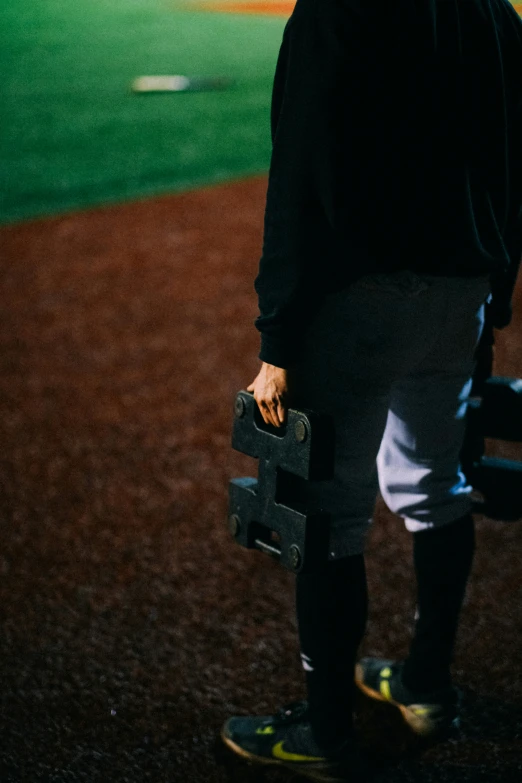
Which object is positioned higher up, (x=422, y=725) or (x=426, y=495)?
(x=426, y=495)

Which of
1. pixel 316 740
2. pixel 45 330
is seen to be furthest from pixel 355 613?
pixel 45 330

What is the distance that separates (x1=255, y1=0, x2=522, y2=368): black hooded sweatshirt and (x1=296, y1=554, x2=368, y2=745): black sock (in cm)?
43

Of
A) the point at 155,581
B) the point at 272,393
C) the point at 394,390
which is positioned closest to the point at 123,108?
the point at 155,581

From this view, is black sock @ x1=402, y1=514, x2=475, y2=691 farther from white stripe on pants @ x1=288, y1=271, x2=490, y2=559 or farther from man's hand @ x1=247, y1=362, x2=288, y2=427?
man's hand @ x1=247, y1=362, x2=288, y2=427

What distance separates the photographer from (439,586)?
6.09ft

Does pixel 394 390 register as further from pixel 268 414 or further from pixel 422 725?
pixel 422 725

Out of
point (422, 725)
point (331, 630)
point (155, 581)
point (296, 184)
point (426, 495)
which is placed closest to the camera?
point (296, 184)

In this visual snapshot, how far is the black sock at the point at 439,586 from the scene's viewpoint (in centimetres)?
184

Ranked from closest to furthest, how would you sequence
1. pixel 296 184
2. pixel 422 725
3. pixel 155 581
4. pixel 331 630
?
pixel 296 184
pixel 331 630
pixel 422 725
pixel 155 581

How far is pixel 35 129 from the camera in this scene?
8562 mm

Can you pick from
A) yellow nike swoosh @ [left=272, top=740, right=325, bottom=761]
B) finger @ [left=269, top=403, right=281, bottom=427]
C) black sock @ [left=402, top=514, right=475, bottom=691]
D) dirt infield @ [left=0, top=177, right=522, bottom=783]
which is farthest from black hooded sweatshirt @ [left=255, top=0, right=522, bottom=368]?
dirt infield @ [left=0, top=177, right=522, bottom=783]

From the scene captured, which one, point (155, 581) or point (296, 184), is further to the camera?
point (155, 581)

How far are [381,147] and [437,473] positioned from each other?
67 cm

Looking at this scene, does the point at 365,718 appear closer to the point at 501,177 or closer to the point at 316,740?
the point at 316,740
